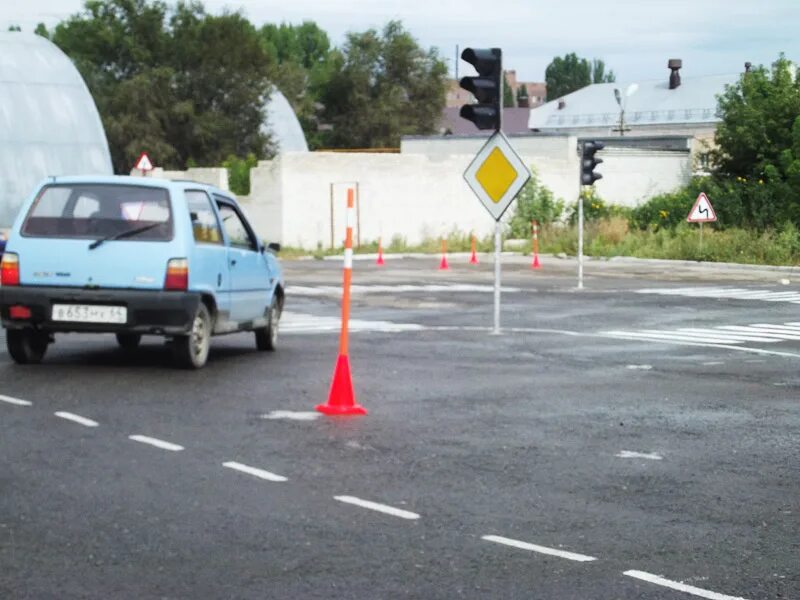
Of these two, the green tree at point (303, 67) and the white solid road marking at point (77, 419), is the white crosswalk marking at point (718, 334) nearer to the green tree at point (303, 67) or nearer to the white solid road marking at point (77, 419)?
the white solid road marking at point (77, 419)

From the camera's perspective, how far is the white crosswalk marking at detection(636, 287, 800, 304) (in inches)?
1126

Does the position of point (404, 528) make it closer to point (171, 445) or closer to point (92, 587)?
point (92, 587)

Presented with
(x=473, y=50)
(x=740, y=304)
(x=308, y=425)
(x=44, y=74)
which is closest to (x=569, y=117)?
(x=44, y=74)

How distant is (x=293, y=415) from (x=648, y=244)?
35.8 metres

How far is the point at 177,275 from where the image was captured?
14008mm

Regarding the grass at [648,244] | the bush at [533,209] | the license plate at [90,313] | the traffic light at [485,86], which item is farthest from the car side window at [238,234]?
the bush at [533,209]

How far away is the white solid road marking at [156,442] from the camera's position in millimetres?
9688

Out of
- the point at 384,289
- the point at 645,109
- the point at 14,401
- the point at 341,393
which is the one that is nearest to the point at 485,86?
the point at 341,393

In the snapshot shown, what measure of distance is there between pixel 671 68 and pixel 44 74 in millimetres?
80568

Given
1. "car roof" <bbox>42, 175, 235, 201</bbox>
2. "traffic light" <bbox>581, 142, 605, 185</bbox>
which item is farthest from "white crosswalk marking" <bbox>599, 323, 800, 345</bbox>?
"traffic light" <bbox>581, 142, 605, 185</bbox>

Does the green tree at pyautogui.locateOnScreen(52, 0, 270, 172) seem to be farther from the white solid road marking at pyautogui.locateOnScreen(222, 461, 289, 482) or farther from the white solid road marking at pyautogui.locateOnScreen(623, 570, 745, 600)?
the white solid road marking at pyautogui.locateOnScreen(623, 570, 745, 600)

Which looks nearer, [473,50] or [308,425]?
[308,425]

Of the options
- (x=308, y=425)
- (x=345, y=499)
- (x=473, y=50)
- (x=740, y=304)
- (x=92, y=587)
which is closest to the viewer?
(x=92, y=587)

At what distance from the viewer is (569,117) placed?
12838 cm
